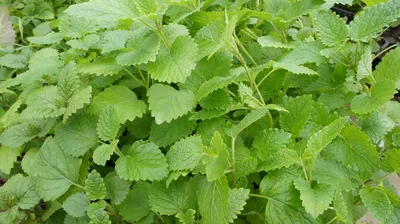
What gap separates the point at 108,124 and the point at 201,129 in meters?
0.18

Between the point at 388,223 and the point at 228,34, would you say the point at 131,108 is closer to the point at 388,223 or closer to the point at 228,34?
the point at 228,34

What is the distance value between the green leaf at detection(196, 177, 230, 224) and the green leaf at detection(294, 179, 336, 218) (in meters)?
0.12

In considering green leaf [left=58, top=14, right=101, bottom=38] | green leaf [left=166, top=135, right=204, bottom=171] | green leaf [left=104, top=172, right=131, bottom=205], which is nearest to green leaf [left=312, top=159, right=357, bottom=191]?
green leaf [left=166, top=135, right=204, bottom=171]

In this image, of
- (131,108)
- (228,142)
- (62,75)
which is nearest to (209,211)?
(228,142)

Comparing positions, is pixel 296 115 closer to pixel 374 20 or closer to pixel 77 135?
pixel 374 20

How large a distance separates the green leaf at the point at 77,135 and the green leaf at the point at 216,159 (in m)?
0.24

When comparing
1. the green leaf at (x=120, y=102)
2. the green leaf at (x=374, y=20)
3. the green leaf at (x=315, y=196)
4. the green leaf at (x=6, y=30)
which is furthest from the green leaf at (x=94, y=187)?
the green leaf at (x=6, y=30)

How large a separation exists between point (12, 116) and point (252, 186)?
522mm

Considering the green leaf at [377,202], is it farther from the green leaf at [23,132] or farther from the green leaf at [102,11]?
the green leaf at [23,132]

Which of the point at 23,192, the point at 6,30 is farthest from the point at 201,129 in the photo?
the point at 6,30

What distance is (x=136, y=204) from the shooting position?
76 cm

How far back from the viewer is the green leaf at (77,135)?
0.77 m

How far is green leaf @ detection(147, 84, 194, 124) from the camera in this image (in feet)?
2.42

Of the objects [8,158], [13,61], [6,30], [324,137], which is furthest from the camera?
[6,30]
